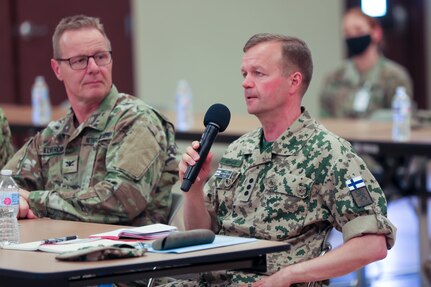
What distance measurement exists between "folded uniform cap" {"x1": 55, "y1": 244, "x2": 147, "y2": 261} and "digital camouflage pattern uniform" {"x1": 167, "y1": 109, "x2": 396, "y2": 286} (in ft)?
1.92

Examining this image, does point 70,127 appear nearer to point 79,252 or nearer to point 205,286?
point 205,286

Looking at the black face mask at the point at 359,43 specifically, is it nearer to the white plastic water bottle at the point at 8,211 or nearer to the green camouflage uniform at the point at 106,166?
the green camouflage uniform at the point at 106,166

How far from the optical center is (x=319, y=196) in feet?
11.0

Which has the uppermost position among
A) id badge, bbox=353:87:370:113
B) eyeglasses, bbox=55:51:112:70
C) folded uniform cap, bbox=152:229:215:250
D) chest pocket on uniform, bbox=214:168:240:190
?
eyeglasses, bbox=55:51:112:70

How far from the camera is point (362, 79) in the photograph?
308 inches

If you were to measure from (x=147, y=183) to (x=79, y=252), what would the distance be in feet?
3.60

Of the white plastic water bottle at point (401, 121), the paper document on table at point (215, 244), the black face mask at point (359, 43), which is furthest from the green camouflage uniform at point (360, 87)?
the paper document on table at point (215, 244)

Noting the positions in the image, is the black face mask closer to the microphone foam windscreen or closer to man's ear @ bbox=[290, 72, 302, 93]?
man's ear @ bbox=[290, 72, 302, 93]

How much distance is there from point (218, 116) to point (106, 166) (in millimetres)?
781

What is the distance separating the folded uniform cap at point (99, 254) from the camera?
285cm

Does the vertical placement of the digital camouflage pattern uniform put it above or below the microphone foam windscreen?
below

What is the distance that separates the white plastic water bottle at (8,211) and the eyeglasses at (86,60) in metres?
0.76

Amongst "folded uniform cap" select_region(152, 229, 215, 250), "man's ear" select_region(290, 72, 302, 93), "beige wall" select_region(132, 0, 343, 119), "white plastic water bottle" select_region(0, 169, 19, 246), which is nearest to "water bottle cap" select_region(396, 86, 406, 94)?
"beige wall" select_region(132, 0, 343, 119)

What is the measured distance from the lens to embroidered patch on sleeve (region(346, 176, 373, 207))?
10.6ft
